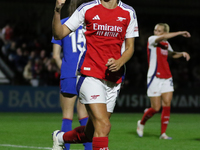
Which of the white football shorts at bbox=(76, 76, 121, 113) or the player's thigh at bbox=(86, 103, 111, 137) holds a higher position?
the white football shorts at bbox=(76, 76, 121, 113)

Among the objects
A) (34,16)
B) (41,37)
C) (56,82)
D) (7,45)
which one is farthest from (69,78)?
(34,16)

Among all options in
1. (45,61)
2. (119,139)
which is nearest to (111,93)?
(119,139)

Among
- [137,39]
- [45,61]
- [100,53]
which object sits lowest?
[45,61]

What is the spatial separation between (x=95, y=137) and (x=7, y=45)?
50.6 ft

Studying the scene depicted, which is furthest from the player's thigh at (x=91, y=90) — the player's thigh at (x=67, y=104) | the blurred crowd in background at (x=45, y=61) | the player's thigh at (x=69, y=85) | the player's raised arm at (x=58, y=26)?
the blurred crowd in background at (x=45, y=61)

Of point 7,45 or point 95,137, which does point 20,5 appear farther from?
point 95,137

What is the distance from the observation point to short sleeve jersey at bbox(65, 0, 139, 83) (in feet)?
15.3

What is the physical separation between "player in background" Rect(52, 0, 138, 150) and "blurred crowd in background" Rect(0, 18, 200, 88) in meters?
12.9

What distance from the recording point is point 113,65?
4.53 meters

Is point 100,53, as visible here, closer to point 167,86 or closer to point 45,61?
point 167,86

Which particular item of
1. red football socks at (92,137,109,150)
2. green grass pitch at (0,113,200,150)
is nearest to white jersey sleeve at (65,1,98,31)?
red football socks at (92,137,109,150)

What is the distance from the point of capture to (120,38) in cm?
478

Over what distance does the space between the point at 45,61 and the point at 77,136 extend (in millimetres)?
13923

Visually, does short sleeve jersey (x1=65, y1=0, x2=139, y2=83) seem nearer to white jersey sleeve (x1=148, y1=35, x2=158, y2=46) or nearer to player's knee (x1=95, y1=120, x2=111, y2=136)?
player's knee (x1=95, y1=120, x2=111, y2=136)
